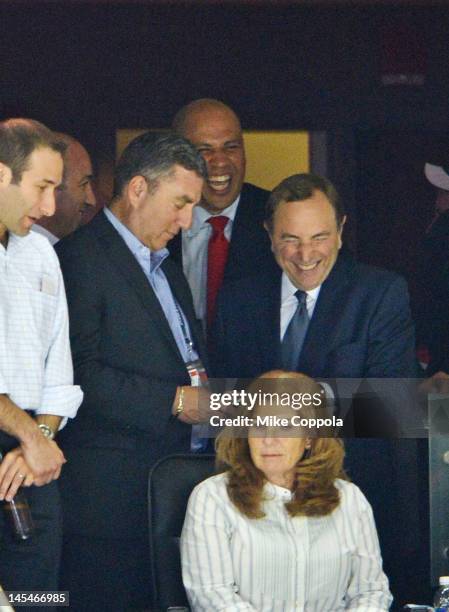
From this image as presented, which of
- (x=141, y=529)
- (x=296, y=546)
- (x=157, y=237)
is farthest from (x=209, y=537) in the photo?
(x=157, y=237)

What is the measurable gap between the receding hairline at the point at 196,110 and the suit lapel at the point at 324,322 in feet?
2.04

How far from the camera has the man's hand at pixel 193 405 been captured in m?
4.08

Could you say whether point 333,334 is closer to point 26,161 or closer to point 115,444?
point 115,444

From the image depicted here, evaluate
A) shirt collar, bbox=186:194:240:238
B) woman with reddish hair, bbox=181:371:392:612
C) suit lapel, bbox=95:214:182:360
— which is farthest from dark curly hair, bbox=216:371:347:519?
shirt collar, bbox=186:194:240:238

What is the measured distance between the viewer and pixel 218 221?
181 inches

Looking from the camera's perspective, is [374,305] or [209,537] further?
[374,305]

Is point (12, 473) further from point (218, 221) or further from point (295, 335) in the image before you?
point (218, 221)

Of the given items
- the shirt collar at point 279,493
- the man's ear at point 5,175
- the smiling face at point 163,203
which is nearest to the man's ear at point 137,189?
the smiling face at point 163,203

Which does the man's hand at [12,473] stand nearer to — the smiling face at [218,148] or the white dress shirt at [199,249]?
the white dress shirt at [199,249]

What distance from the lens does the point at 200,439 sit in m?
4.27

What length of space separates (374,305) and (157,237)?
0.65 meters

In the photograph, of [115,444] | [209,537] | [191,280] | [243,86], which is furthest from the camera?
[243,86]

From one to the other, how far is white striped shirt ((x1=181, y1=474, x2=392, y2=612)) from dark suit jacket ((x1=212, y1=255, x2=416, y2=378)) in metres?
0.56

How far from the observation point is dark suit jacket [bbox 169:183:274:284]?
4535mm
